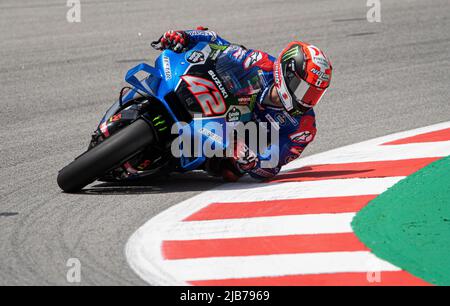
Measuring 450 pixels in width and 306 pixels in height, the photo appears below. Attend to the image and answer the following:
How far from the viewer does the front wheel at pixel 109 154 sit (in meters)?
6.77

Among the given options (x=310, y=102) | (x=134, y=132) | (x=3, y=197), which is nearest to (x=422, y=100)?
(x=310, y=102)

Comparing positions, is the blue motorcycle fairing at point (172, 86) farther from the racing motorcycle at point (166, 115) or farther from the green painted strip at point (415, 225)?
the green painted strip at point (415, 225)

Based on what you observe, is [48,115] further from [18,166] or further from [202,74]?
[202,74]

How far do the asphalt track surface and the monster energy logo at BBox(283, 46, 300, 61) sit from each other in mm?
1226

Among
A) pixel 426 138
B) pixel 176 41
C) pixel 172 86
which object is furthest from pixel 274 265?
pixel 426 138

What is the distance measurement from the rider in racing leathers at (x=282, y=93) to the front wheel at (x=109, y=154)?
0.68 metres

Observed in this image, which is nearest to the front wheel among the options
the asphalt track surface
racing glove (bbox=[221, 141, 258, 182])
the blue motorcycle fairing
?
the asphalt track surface

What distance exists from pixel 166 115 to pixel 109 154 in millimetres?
567

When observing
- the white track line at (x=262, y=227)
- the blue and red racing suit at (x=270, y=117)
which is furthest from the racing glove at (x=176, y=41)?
the white track line at (x=262, y=227)

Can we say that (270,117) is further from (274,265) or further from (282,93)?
(274,265)

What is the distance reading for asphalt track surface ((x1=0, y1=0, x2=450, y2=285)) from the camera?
5938 millimetres

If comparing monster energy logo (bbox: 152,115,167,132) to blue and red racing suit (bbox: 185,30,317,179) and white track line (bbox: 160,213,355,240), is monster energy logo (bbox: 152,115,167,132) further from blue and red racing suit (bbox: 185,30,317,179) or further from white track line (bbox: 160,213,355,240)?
Answer: white track line (bbox: 160,213,355,240)

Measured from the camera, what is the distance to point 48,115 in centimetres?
976

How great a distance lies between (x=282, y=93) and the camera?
692 cm
